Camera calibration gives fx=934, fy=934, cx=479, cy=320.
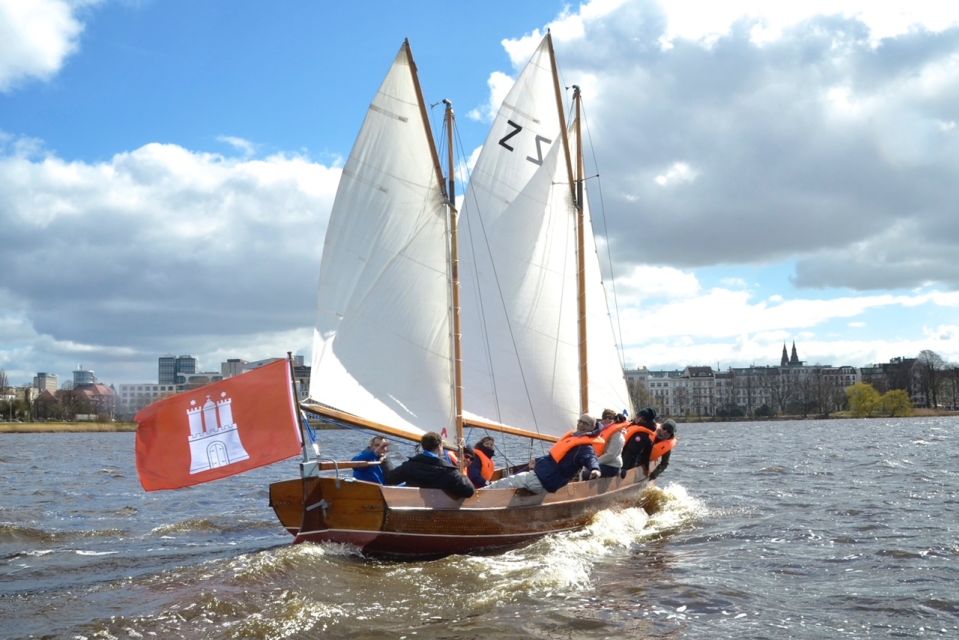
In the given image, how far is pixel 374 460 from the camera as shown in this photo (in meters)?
15.3

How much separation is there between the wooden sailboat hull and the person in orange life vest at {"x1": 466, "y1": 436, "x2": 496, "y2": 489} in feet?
5.73

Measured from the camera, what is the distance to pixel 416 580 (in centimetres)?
1268

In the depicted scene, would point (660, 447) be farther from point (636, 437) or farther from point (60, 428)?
point (60, 428)

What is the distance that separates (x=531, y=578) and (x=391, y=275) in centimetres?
710

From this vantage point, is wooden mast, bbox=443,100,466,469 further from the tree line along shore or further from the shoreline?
the shoreline

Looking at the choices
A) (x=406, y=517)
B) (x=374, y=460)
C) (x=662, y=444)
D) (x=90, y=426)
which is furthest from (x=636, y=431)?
(x=90, y=426)

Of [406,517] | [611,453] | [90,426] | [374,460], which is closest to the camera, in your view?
[406,517]

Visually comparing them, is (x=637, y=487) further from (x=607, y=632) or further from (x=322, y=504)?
(x=607, y=632)

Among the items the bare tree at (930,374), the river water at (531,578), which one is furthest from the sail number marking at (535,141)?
the bare tree at (930,374)

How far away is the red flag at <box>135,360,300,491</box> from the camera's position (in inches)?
487

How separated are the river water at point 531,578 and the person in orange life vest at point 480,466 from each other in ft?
6.35

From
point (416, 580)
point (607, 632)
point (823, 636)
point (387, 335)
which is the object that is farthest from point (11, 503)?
point (823, 636)

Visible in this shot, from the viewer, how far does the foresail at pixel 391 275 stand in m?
17.5

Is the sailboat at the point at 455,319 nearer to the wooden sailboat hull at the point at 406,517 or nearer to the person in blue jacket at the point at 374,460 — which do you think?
the wooden sailboat hull at the point at 406,517
